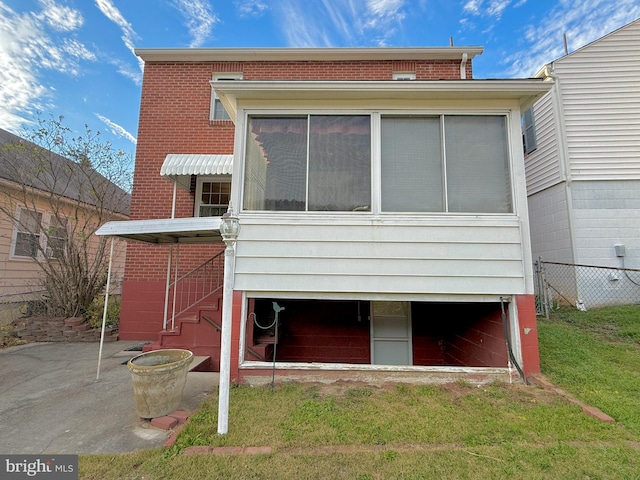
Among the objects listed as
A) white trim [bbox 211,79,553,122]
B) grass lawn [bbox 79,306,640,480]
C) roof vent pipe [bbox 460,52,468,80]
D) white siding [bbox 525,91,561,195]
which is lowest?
grass lawn [bbox 79,306,640,480]

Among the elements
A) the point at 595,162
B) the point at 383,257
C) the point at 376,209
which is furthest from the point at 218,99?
the point at 595,162

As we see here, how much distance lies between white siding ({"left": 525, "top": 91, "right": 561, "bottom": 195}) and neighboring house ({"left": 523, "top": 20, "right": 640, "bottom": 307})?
0.10 ft

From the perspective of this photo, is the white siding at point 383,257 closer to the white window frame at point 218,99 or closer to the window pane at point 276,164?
the window pane at point 276,164

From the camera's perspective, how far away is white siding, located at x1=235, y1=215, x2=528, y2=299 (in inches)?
159

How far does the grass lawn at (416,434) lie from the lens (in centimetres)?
223

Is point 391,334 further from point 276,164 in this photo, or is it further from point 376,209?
point 276,164

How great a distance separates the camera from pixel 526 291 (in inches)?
157

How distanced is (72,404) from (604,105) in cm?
1312

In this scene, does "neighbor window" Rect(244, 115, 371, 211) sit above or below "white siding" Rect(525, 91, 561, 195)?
below

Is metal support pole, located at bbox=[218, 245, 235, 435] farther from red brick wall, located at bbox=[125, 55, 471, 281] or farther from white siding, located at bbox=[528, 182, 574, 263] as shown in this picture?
white siding, located at bbox=[528, 182, 574, 263]

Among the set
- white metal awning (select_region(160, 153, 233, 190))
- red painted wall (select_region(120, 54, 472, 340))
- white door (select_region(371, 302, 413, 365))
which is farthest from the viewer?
red painted wall (select_region(120, 54, 472, 340))

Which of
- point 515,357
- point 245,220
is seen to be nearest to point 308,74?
point 245,220

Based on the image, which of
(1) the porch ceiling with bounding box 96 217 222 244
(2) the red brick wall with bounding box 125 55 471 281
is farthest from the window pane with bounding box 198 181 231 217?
(1) the porch ceiling with bounding box 96 217 222 244

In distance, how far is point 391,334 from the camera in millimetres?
5836
